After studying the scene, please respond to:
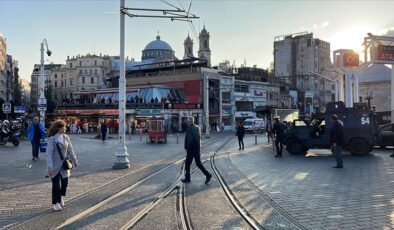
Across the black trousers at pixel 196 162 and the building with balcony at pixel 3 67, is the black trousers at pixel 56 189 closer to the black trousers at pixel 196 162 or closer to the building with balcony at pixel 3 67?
the black trousers at pixel 196 162

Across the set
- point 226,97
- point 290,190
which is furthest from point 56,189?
point 226,97

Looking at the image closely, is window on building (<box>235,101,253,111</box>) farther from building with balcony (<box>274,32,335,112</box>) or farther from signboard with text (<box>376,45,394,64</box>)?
signboard with text (<box>376,45,394,64</box>)

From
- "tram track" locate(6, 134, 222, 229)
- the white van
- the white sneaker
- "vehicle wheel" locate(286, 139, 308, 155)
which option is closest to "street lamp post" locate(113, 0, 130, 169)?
"tram track" locate(6, 134, 222, 229)

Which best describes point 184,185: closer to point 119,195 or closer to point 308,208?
point 119,195

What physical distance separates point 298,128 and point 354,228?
46.4ft

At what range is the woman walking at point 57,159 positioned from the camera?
803cm

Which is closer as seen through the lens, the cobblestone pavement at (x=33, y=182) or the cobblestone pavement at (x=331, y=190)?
the cobblestone pavement at (x=331, y=190)

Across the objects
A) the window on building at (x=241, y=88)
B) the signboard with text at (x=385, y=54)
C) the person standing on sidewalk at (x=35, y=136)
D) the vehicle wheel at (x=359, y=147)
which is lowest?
the vehicle wheel at (x=359, y=147)

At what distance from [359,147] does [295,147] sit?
294cm

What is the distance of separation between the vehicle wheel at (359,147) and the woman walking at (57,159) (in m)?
14.5

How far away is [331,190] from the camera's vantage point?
989 cm

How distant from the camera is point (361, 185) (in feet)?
34.6

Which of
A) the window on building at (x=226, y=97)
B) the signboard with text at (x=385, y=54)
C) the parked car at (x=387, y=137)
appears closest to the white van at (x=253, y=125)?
the window on building at (x=226, y=97)

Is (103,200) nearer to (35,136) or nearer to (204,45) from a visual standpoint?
(35,136)
